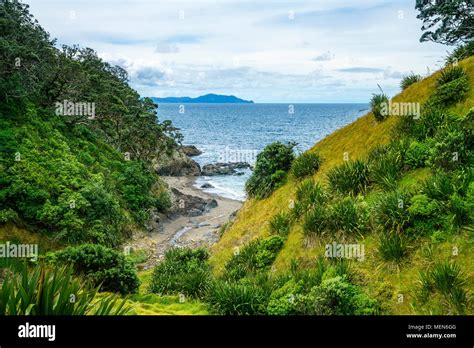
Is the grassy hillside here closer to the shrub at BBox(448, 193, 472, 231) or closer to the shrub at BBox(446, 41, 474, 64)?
the shrub at BBox(448, 193, 472, 231)

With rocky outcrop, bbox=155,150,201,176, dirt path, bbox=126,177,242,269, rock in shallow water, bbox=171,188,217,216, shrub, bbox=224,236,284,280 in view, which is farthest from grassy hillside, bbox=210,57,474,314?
rocky outcrop, bbox=155,150,201,176

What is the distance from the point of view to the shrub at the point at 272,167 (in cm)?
2206

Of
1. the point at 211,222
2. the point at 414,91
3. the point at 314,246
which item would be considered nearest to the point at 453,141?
the point at 314,246

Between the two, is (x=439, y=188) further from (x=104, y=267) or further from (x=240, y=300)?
(x=104, y=267)

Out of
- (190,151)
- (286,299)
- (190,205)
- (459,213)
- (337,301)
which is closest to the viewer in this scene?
(337,301)

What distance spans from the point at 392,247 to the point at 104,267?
10551 millimetres

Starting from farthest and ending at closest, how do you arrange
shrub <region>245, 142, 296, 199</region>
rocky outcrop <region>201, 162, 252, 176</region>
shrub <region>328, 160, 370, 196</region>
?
rocky outcrop <region>201, 162, 252, 176</region> → shrub <region>245, 142, 296, 199</region> → shrub <region>328, 160, 370, 196</region>

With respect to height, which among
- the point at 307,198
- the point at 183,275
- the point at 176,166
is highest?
the point at 307,198

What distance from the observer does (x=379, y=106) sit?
66.5ft

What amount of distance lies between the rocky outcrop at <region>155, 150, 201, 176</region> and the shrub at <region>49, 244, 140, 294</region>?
51.0 m

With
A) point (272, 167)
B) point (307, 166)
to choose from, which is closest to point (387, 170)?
point (307, 166)

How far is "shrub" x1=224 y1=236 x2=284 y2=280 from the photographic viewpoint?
1628 centimetres

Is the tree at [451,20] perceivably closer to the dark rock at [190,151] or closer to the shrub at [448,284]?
the shrub at [448,284]

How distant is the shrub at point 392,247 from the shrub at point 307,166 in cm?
848
